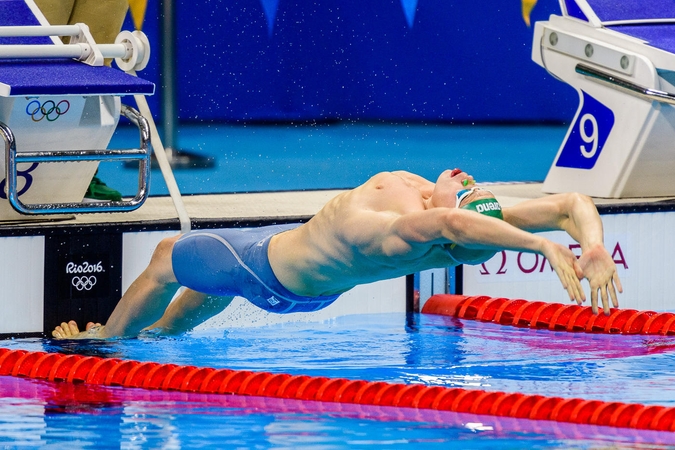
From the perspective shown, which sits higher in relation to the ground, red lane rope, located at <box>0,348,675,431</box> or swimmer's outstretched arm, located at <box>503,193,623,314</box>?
swimmer's outstretched arm, located at <box>503,193,623,314</box>

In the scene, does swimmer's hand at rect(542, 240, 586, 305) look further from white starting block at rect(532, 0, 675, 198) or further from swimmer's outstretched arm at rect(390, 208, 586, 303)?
white starting block at rect(532, 0, 675, 198)

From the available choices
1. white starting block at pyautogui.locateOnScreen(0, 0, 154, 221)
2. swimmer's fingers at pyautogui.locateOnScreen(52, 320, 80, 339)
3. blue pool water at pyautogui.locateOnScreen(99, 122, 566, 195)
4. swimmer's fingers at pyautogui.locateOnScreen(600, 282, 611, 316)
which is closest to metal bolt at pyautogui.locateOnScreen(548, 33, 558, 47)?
blue pool water at pyautogui.locateOnScreen(99, 122, 566, 195)

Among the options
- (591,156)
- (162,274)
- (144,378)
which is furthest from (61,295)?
(591,156)

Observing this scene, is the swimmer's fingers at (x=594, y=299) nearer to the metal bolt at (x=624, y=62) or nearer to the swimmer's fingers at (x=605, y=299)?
the swimmer's fingers at (x=605, y=299)

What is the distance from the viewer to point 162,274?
14.7 feet

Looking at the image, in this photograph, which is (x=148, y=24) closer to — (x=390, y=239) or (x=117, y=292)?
(x=117, y=292)

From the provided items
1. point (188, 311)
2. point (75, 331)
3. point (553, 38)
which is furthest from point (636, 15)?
point (75, 331)

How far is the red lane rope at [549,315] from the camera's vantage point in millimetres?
5121

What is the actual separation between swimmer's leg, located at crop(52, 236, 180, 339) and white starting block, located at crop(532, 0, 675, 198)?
7.48ft

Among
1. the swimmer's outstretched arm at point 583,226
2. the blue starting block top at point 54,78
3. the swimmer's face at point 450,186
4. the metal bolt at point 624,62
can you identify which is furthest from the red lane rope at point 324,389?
the metal bolt at point 624,62

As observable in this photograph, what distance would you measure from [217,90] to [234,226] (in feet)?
13.7

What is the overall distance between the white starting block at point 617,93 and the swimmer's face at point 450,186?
196cm

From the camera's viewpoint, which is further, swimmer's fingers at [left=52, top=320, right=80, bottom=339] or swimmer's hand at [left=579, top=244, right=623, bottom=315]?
swimmer's fingers at [left=52, top=320, right=80, bottom=339]

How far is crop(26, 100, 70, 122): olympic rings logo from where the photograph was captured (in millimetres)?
4867
